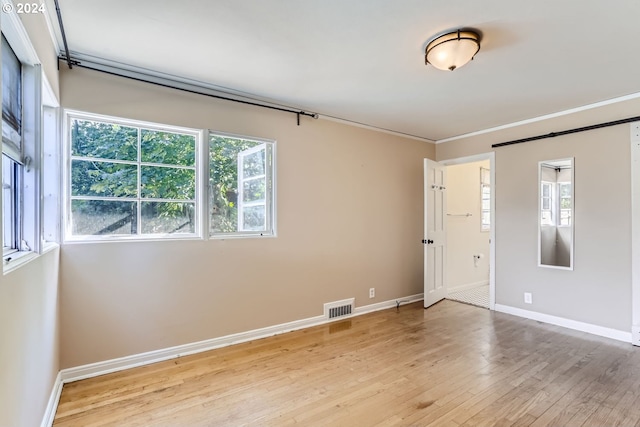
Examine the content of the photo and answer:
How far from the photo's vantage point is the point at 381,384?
234cm

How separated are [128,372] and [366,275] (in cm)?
277

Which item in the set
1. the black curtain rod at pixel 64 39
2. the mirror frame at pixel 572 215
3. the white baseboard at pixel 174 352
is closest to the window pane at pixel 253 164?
the black curtain rod at pixel 64 39

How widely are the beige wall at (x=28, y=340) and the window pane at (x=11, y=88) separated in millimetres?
712

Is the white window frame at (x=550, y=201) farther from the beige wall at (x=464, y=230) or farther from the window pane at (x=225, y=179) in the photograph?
the window pane at (x=225, y=179)

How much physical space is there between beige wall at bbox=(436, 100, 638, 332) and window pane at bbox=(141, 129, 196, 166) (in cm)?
388

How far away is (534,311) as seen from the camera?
3.86 meters

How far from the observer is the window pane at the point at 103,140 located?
97.7 inches

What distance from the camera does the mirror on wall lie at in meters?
3.57

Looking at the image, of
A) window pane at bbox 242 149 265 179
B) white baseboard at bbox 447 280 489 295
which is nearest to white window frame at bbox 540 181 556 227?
white baseboard at bbox 447 280 489 295

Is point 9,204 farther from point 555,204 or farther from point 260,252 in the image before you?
point 555,204

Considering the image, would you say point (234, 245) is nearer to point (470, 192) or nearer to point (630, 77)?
point (630, 77)

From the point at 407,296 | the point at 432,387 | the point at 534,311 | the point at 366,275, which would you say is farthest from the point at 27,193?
the point at 534,311

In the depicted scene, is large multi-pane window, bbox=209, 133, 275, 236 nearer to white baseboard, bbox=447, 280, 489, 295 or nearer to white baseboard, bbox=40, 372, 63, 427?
white baseboard, bbox=40, 372, 63, 427

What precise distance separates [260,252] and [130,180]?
4.49 ft
